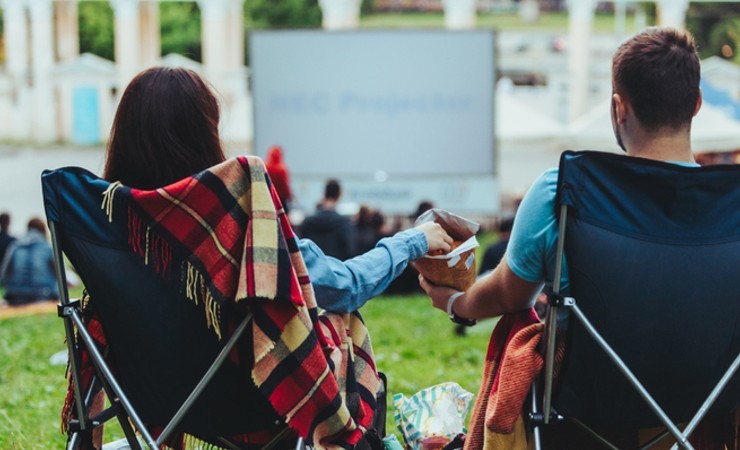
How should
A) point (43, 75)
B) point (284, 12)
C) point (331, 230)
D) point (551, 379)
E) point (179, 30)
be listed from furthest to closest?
point (284, 12) → point (179, 30) → point (43, 75) → point (331, 230) → point (551, 379)

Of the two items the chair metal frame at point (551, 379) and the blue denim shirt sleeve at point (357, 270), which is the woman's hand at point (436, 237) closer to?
the blue denim shirt sleeve at point (357, 270)

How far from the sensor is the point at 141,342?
9.24 ft

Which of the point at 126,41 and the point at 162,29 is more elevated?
the point at 162,29

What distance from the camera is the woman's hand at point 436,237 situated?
3193 millimetres

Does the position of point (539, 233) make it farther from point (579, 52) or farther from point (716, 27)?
point (716, 27)

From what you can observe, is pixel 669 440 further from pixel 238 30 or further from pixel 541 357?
pixel 238 30

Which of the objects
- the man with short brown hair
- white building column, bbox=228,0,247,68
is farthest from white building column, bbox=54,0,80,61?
the man with short brown hair

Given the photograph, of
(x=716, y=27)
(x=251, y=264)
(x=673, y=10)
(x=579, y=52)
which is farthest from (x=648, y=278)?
(x=716, y=27)

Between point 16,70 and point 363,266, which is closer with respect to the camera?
point 363,266

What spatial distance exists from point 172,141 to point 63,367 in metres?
4.47

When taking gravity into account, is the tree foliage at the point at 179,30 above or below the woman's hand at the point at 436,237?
above

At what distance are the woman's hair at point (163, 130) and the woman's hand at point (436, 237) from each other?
645 millimetres

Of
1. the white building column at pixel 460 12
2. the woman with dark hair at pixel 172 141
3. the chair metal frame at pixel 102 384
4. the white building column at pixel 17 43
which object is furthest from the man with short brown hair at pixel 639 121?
the white building column at pixel 17 43

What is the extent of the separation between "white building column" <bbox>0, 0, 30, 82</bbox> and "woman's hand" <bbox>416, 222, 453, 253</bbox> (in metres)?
28.5
